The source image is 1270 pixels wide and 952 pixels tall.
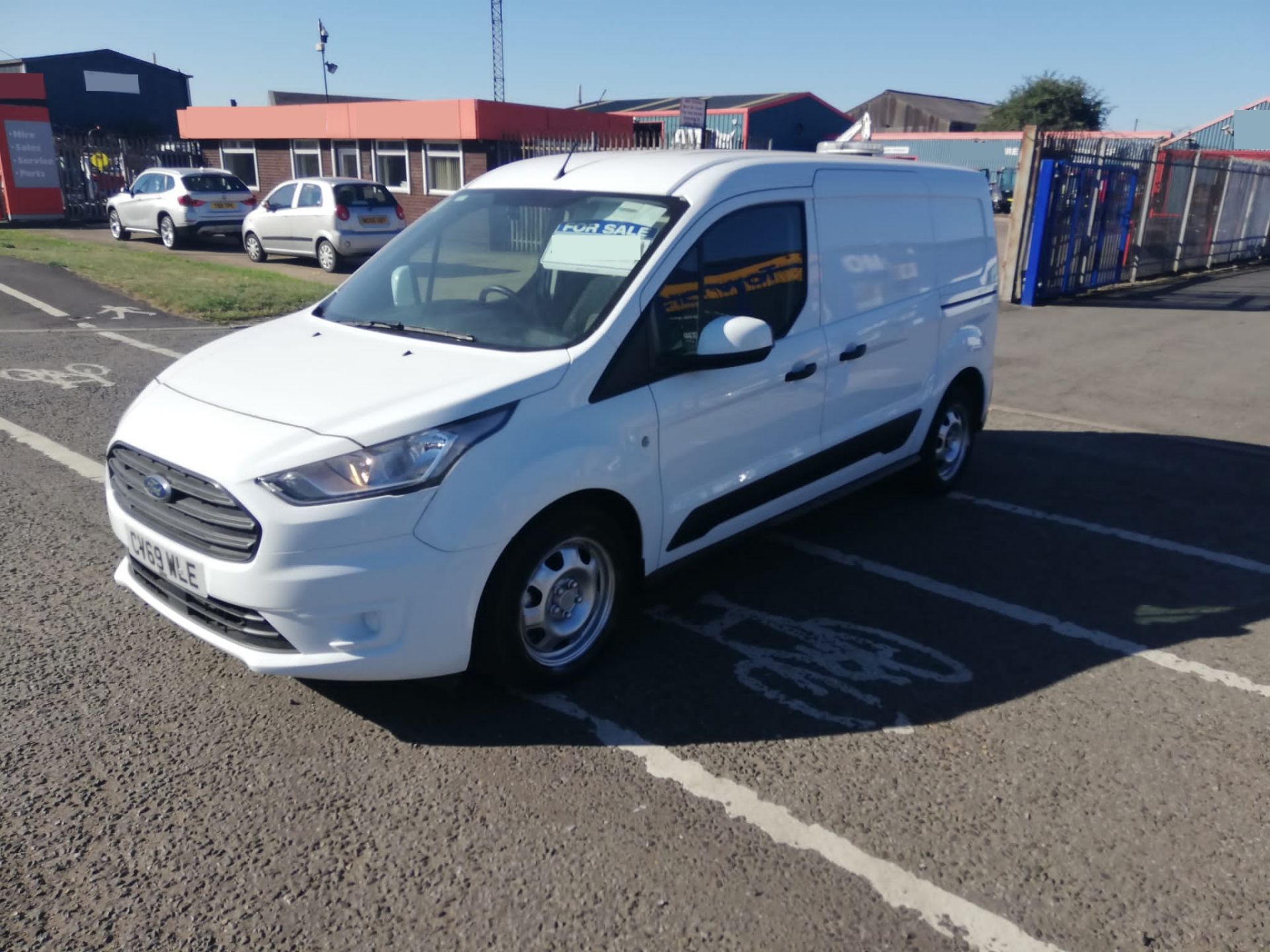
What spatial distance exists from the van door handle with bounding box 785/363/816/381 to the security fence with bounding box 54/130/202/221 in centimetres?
2822

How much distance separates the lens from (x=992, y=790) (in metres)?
3.26

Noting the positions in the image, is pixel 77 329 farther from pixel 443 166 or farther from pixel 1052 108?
pixel 1052 108

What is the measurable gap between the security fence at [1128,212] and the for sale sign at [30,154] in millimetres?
25323

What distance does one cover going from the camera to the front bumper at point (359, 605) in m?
3.07

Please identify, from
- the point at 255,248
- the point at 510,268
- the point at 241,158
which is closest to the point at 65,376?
the point at 510,268

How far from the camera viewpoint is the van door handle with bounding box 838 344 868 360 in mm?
4742

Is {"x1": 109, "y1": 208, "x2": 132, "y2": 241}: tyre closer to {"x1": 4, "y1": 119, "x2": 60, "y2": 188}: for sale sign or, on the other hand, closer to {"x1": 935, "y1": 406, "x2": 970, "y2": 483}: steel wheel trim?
{"x1": 4, "y1": 119, "x2": 60, "y2": 188}: for sale sign

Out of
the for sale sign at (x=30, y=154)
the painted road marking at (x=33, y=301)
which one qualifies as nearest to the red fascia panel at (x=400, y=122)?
the for sale sign at (x=30, y=154)

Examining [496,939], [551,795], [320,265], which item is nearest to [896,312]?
[551,795]

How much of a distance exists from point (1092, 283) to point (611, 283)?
15409 mm

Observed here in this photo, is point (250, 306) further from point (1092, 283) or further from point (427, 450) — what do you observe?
point (1092, 283)

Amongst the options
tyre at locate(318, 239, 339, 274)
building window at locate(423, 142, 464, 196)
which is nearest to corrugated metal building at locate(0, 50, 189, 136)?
building window at locate(423, 142, 464, 196)

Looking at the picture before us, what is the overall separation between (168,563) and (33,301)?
11.4 meters

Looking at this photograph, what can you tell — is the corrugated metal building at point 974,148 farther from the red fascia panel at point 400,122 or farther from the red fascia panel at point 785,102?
the red fascia panel at point 400,122
